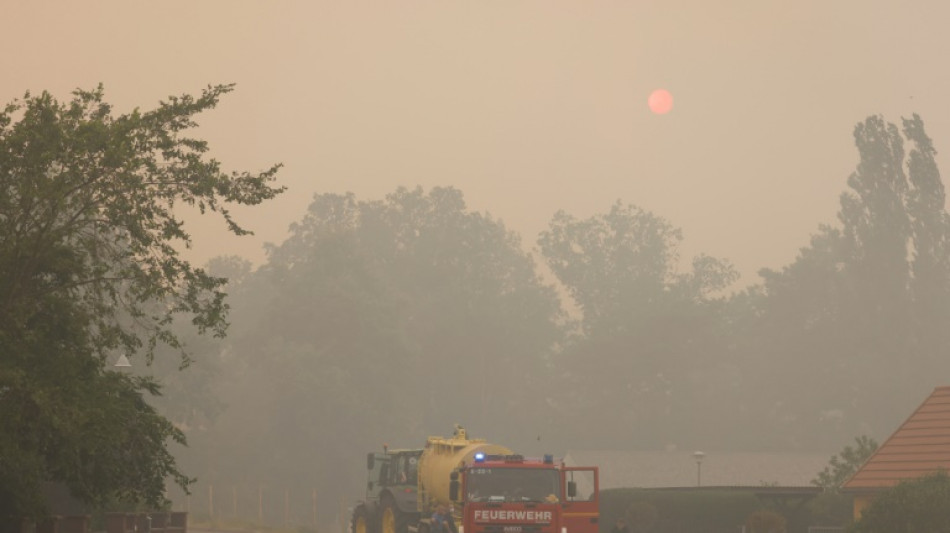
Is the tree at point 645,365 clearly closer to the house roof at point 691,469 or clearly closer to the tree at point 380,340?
the tree at point 380,340

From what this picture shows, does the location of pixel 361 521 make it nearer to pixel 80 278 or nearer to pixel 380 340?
pixel 80 278

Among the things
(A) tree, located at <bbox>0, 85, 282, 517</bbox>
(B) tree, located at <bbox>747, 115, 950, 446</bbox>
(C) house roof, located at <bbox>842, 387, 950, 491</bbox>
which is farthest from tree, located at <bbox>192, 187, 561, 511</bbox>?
(A) tree, located at <bbox>0, 85, 282, 517</bbox>

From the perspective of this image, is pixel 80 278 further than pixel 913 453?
No

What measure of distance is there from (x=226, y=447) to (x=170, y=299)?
24799 mm

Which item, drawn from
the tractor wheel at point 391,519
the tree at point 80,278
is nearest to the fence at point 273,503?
the tractor wheel at point 391,519

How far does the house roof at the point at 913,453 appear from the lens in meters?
43.0

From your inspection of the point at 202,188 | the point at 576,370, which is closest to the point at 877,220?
the point at 576,370

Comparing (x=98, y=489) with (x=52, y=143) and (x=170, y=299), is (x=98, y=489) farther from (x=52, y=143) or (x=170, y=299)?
(x=170, y=299)

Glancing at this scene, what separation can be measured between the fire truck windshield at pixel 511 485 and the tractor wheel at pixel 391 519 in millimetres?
8420

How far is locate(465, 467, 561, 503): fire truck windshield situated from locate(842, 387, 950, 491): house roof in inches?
520

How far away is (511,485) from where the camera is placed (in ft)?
111

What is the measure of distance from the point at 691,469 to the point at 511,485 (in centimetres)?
5144

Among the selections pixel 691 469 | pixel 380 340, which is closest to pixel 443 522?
pixel 691 469

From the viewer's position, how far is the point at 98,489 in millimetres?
26391
